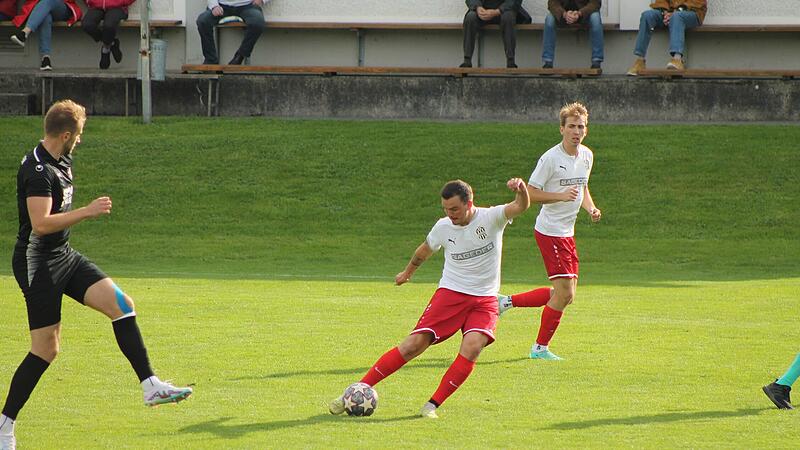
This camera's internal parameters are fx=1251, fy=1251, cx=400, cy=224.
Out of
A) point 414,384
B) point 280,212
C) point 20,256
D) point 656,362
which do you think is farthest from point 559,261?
point 280,212

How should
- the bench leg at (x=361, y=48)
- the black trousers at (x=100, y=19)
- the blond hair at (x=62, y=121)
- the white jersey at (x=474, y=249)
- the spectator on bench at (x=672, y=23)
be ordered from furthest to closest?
the bench leg at (x=361, y=48)
the black trousers at (x=100, y=19)
the spectator on bench at (x=672, y=23)
the white jersey at (x=474, y=249)
the blond hair at (x=62, y=121)

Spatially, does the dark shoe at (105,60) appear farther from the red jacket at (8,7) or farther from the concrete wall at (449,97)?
the red jacket at (8,7)

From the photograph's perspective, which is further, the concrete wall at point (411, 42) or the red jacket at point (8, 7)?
the red jacket at point (8, 7)

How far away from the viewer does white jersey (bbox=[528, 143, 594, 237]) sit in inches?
432

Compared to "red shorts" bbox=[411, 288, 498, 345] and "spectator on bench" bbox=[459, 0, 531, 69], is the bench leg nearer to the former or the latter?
"spectator on bench" bbox=[459, 0, 531, 69]

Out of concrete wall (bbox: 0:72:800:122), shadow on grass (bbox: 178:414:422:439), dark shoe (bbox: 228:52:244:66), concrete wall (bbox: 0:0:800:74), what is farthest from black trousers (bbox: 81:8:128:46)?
shadow on grass (bbox: 178:414:422:439)

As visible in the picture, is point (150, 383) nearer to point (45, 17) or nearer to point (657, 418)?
point (657, 418)

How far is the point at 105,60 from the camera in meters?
29.8

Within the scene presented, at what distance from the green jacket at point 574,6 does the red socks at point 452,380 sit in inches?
763

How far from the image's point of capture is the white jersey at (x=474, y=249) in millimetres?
8742

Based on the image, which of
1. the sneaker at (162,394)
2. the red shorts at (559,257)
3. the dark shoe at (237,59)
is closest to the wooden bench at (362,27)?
the dark shoe at (237,59)

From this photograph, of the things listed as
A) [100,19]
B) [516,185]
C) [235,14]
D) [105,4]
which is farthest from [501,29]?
[516,185]

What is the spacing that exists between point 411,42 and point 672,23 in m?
6.63

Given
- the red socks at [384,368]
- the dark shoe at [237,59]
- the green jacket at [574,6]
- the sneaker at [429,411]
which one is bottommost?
the sneaker at [429,411]
